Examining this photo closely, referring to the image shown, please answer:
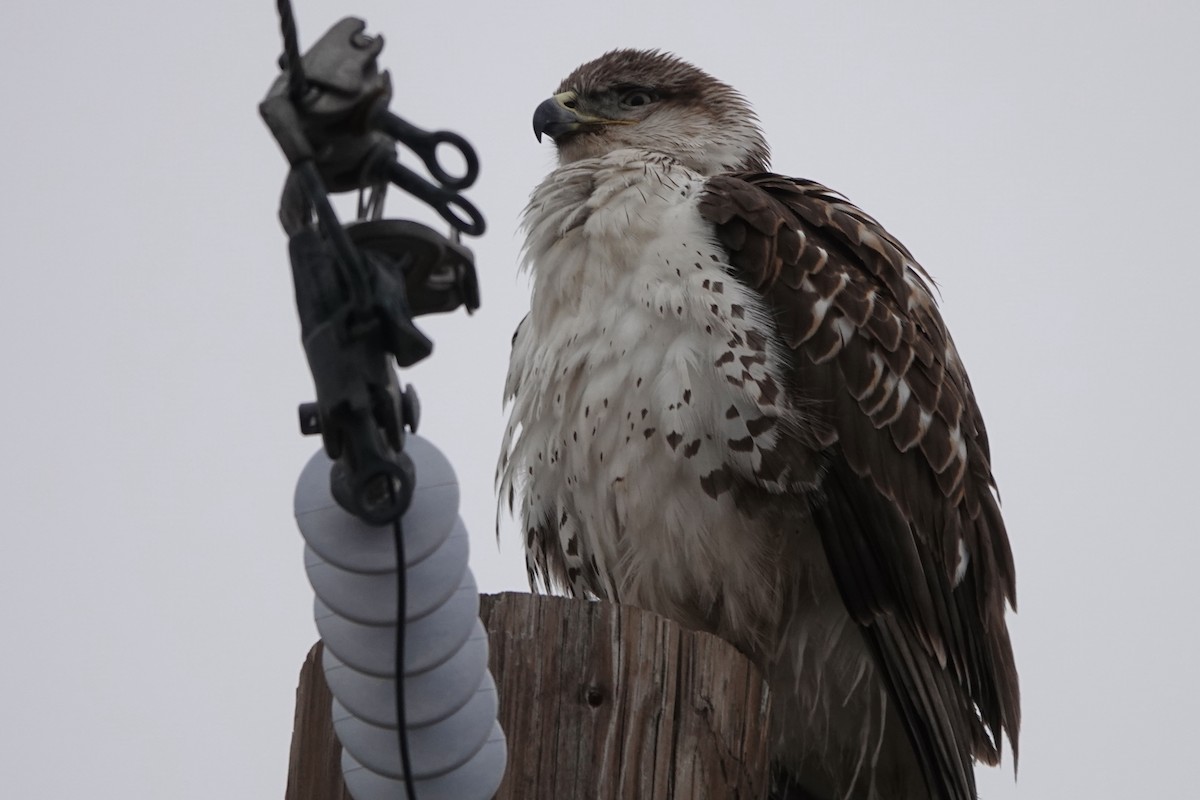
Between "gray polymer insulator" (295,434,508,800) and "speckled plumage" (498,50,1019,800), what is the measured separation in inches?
76.3

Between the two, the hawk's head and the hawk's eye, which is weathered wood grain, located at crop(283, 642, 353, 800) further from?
the hawk's eye

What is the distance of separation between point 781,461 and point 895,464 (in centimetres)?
42

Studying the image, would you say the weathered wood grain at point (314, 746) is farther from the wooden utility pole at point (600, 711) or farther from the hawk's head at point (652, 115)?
the hawk's head at point (652, 115)

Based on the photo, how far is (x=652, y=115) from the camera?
18.0 ft

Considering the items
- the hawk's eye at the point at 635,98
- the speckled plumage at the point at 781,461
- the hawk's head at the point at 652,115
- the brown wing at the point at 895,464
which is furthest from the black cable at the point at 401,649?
the hawk's eye at the point at 635,98

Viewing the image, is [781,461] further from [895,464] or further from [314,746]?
[314,746]

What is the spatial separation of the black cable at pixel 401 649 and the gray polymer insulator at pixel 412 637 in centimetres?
1

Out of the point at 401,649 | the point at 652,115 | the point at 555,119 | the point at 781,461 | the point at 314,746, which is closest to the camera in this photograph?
the point at 401,649

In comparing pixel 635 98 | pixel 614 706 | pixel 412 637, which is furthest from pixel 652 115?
pixel 412 637

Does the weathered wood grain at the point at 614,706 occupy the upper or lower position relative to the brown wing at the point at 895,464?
lower

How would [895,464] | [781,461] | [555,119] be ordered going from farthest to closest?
[555,119] < [895,464] < [781,461]

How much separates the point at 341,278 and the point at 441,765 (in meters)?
0.70

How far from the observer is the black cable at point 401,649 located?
6.25ft

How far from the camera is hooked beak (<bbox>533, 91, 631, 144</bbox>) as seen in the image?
5.33 meters
